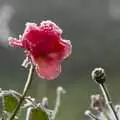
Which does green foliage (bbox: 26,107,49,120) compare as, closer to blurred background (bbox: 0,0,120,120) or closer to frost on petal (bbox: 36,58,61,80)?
frost on petal (bbox: 36,58,61,80)

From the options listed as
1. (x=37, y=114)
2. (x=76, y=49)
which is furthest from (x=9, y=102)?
(x=76, y=49)

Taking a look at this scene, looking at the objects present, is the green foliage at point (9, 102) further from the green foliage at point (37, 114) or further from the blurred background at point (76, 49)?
the blurred background at point (76, 49)

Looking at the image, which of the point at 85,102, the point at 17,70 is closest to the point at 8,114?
the point at 85,102

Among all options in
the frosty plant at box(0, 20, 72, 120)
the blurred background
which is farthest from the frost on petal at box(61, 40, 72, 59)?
the blurred background

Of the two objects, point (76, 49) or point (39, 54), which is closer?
point (39, 54)

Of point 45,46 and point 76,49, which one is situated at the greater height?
point 76,49

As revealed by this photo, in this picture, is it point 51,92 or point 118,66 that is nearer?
point 51,92

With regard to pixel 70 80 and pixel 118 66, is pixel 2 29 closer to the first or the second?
pixel 70 80

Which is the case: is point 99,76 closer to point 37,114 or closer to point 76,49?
point 37,114
